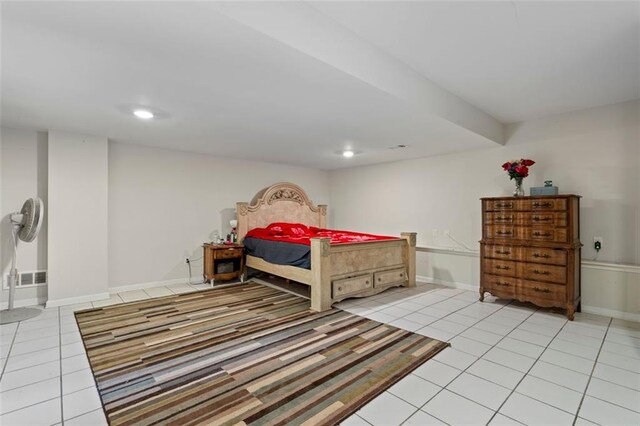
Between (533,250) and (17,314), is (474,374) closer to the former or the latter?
(533,250)

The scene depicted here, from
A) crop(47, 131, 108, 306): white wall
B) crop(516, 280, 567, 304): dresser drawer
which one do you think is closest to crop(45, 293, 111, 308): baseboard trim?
crop(47, 131, 108, 306): white wall

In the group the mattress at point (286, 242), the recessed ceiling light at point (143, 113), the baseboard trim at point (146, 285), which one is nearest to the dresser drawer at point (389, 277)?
the mattress at point (286, 242)

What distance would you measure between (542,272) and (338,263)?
229cm

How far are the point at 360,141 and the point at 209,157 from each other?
2635 millimetres

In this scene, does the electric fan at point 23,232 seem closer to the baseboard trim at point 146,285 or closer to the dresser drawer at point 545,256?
the baseboard trim at point 146,285

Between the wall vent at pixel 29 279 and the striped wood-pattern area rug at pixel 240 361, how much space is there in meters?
0.90

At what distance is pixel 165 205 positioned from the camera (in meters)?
4.72

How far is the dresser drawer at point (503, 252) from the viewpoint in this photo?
3.58m

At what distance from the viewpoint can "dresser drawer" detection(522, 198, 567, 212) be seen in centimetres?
329

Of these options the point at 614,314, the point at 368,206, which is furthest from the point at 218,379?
the point at 368,206

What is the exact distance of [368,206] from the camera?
20.1 feet

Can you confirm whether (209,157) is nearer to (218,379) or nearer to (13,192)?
(13,192)

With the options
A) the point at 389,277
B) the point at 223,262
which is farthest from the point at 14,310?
the point at 389,277

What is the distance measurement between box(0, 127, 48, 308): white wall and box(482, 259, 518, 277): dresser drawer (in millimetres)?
5515
